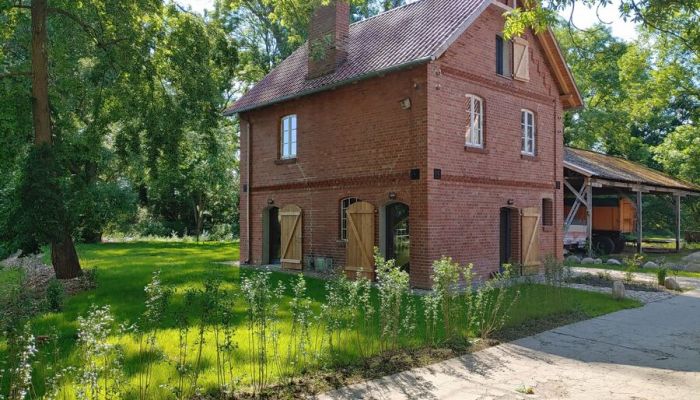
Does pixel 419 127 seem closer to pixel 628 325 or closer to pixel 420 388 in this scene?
pixel 628 325

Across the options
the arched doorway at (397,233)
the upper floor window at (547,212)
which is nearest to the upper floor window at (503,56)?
the upper floor window at (547,212)

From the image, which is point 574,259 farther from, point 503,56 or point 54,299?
point 54,299

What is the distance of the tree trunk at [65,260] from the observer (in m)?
12.3

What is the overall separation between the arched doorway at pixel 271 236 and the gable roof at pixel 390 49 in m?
3.59

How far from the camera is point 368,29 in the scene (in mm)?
16484

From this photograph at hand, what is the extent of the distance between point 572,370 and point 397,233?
7.56m

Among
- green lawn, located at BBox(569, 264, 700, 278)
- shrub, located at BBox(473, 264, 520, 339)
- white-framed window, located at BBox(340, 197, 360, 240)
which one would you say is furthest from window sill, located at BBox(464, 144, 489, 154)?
green lawn, located at BBox(569, 264, 700, 278)

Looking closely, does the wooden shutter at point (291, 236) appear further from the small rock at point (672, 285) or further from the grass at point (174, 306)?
the small rock at point (672, 285)

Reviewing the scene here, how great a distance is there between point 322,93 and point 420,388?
10906mm

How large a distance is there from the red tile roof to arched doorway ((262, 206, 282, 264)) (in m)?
3.59

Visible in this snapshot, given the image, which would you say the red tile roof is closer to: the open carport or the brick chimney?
the brick chimney

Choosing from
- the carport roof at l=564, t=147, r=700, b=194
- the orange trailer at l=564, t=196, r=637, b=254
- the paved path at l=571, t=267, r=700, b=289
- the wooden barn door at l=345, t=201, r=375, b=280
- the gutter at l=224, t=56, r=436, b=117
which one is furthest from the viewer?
the orange trailer at l=564, t=196, r=637, b=254

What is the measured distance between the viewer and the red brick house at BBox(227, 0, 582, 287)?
12.4 metres

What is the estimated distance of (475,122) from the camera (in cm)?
1369
